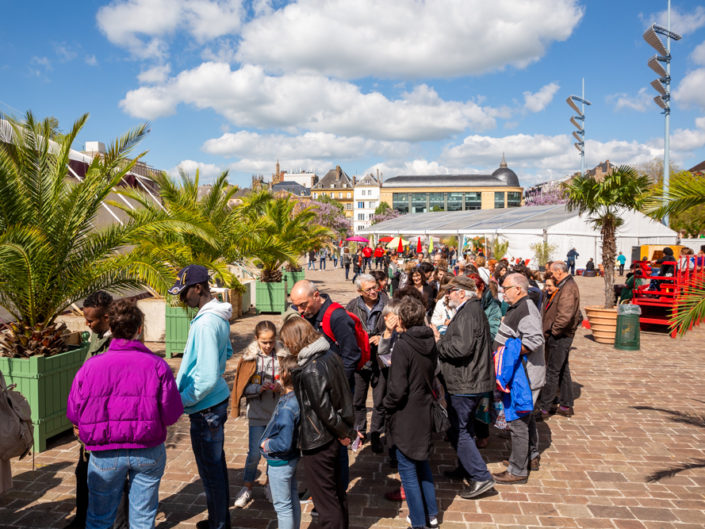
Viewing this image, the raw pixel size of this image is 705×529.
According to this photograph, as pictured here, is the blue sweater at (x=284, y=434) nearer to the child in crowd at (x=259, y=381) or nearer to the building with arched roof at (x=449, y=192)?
the child in crowd at (x=259, y=381)

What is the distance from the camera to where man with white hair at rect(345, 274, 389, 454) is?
16.9 ft

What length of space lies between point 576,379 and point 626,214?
27.4 m

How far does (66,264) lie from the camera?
577cm

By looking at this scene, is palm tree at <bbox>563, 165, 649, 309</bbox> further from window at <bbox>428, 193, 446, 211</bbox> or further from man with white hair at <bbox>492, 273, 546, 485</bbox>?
window at <bbox>428, 193, 446, 211</bbox>

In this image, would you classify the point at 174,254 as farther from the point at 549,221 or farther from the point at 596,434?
the point at 549,221

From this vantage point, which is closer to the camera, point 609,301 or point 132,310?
point 132,310

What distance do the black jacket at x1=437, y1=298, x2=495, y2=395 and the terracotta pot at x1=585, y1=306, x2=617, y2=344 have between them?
7658 millimetres

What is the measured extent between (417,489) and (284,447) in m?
1.17

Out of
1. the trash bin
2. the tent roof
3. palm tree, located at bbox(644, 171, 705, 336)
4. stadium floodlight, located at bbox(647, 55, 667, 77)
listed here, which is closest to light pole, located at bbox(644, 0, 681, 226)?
stadium floodlight, located at bbox(647, 55, 667, 77)

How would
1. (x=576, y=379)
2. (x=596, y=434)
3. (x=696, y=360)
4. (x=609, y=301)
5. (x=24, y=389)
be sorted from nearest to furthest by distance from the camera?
(x=24, y=389) < (x=596, y=434) < (x=576, y=379) < (x=696, y=360) < (x=609, y=301)

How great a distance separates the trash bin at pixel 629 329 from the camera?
33.5 feet

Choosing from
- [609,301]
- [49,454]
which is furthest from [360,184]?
[49,454]

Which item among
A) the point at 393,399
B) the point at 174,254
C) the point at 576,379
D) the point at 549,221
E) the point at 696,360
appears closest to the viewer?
the point at 393,399

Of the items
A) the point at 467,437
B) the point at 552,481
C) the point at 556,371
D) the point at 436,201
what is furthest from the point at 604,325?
the point at 436,201
